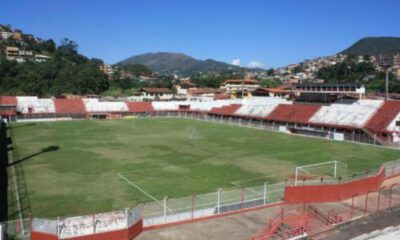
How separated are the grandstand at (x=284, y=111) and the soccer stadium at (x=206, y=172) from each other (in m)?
0.21

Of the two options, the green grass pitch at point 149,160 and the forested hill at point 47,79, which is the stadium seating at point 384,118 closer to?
the green grass pitch at point 149,160

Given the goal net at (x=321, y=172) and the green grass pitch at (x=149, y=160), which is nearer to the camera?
the green grass pitch at (x=149, y=160)

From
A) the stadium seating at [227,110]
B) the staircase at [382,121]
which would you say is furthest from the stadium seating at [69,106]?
the staircase at [382,121]

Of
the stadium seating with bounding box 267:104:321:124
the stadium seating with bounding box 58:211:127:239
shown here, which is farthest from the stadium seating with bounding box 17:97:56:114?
the stadium seating with bounding box 58:211:127:239

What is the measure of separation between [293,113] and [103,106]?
3667 centimetres

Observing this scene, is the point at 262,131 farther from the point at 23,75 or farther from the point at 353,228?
the point at 23,75

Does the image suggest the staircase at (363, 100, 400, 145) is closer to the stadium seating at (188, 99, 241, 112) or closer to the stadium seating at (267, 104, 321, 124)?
the stadium seating at (267, 104, 321, 124)

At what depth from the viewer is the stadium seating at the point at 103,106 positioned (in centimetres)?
7519

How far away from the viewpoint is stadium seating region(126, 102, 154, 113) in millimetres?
78188

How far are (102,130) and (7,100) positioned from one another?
25847mm

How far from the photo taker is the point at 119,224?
48.7ft

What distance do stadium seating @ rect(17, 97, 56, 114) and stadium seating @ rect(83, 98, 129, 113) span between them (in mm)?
6413

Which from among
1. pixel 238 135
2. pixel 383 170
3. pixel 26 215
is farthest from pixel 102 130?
pixel 383 170

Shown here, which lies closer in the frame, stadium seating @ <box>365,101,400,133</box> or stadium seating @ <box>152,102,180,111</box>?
stadium seating @ <box>365,101,400,133</box>
